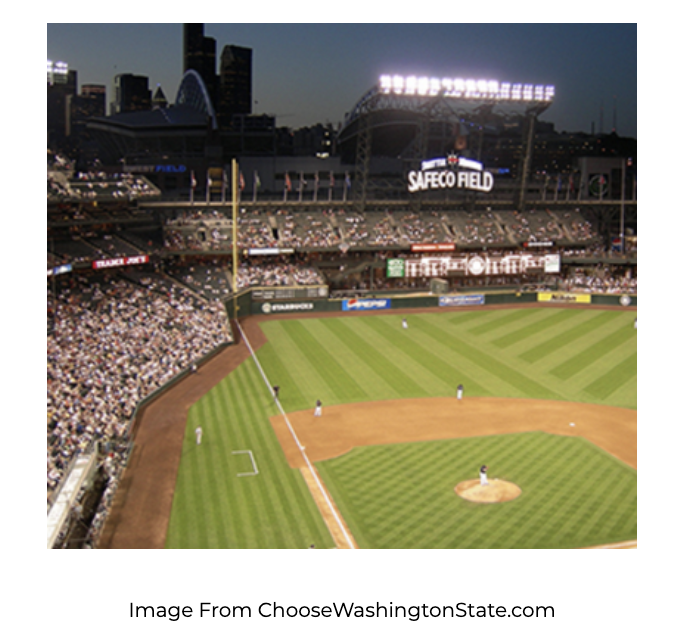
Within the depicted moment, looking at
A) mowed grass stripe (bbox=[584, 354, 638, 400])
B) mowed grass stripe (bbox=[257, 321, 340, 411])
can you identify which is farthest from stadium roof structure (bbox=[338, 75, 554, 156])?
mowed grass stripe (bbox=[584, 354, 638, 400])

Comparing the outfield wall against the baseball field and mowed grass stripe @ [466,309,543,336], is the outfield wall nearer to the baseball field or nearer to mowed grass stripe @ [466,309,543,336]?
mowed grass stripe @ [466,309,543,336]

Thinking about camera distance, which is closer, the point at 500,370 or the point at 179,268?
the point at 500,370

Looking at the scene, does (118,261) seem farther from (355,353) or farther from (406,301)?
(406,301)

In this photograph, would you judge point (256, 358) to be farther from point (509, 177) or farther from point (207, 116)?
point (509, 177)

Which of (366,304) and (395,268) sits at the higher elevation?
(395,268)

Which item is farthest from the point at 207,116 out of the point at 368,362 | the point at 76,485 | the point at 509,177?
the point at 76,485

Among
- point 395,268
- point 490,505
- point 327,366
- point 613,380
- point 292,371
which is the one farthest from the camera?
point 395,268

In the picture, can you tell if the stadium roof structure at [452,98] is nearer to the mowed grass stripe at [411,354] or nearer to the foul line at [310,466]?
the mowed grass stripe at [411,354]

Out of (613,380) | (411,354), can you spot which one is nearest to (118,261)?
(411,354)
